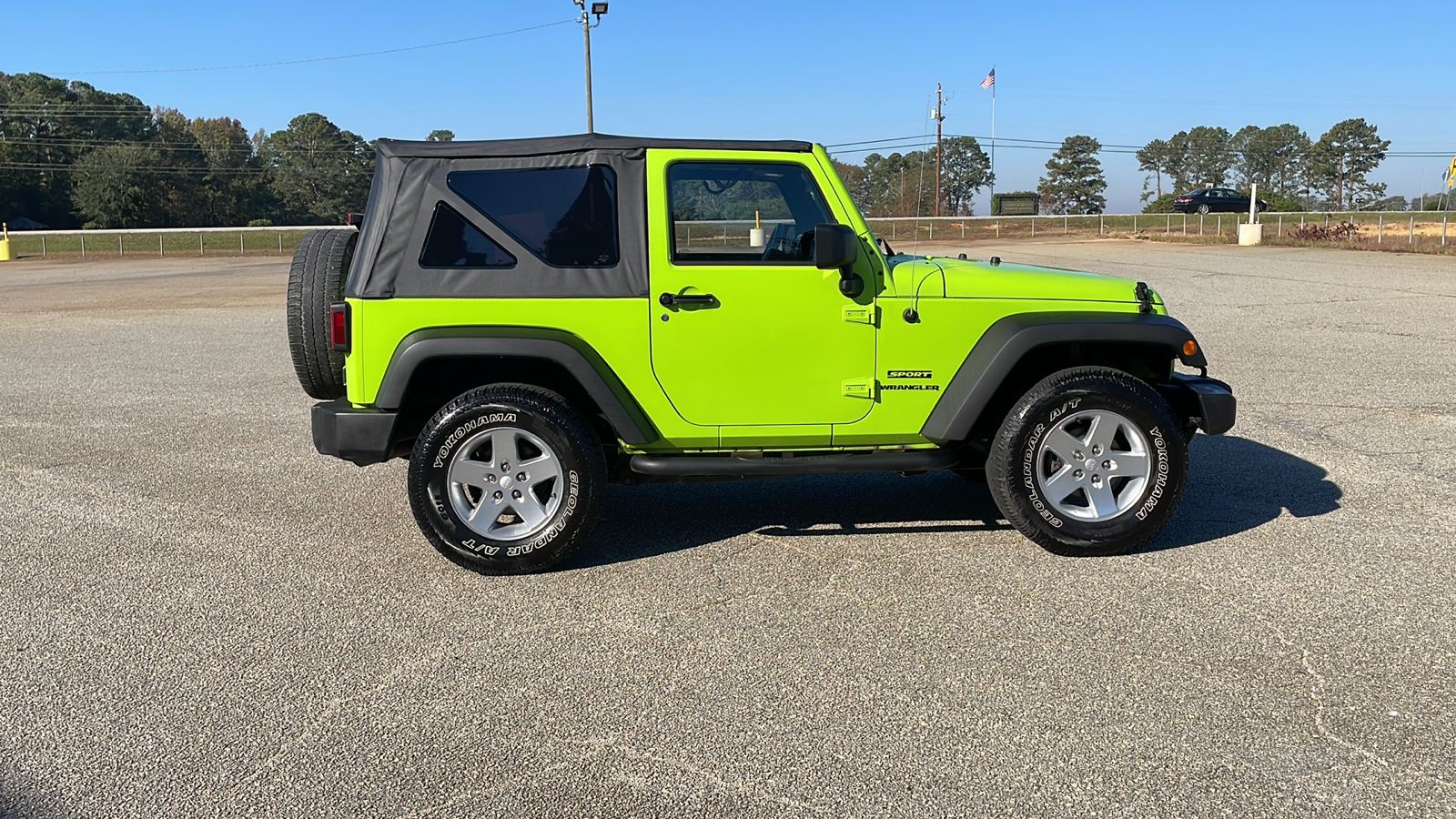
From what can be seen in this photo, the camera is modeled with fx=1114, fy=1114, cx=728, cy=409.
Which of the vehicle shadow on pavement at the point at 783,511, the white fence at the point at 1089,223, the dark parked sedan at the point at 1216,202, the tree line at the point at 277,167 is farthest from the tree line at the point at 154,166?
the vehicle shadow on pavement at the point at 783,511

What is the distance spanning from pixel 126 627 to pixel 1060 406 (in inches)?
157

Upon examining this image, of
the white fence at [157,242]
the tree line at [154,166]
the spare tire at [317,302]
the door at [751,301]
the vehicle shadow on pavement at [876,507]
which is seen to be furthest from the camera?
the tree line at [154,166]

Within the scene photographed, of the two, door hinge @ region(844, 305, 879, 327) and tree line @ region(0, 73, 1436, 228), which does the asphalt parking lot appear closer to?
door hinge @ region(844, 305, 879, 327)

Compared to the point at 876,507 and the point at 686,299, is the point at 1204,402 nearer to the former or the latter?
the point at 876,507

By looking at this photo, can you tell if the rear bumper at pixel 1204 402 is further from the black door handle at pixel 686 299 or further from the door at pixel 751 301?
the black door handle at pixel 686 299

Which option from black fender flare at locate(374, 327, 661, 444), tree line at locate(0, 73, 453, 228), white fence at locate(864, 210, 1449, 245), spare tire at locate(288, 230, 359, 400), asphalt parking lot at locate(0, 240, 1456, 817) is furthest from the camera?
tree line at locate(0, 73, 453, 228)

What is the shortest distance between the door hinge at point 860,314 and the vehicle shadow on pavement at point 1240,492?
1.67 meters

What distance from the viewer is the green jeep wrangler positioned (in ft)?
16.0

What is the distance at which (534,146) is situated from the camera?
492cm

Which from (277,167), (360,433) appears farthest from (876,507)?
(277,167)

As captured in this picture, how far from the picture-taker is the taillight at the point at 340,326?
4938 millimetres

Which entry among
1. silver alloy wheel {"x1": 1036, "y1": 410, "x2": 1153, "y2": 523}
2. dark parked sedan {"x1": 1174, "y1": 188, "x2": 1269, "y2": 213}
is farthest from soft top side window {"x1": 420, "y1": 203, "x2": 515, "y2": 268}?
dark parked sedan {"x1": 1174, "y1": 188, "x2": 1269, "y2": 213}

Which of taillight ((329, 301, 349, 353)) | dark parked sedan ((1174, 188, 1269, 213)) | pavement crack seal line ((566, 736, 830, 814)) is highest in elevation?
dark parked sedan ((1174, 188, 1269, 213))

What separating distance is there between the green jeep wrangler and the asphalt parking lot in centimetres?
41
